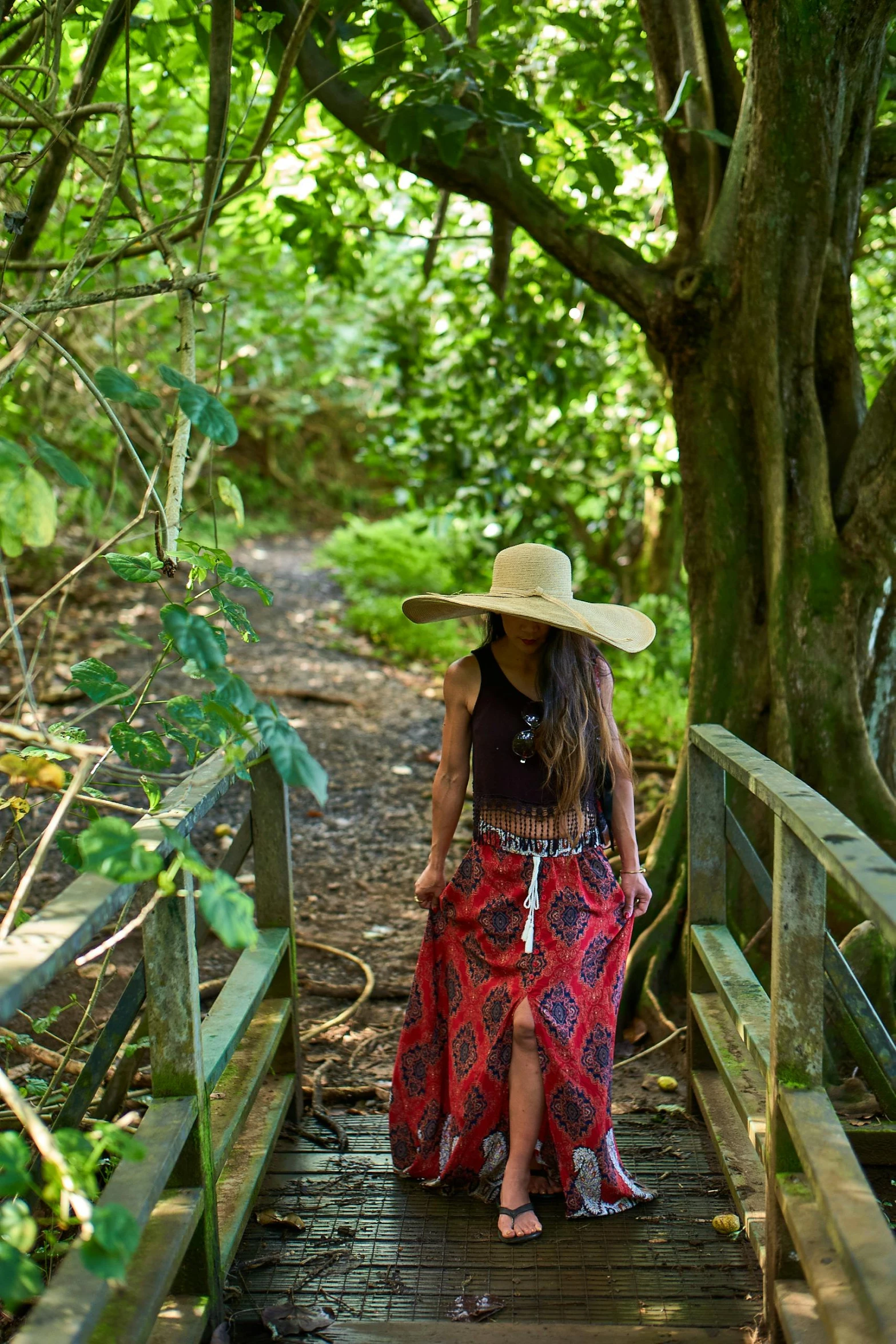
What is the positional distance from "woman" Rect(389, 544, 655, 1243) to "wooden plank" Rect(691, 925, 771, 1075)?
27cm

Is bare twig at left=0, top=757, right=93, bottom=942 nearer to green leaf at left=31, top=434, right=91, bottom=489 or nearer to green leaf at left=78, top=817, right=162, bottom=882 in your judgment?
green leaf at left=78, top=817, right=162, bottom=882

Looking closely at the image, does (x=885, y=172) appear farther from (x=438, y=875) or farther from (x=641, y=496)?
(x=641, y=496)

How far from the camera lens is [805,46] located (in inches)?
143

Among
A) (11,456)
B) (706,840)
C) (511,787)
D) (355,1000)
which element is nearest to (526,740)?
(511,787)

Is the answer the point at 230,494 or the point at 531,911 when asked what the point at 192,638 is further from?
the point at 531,911

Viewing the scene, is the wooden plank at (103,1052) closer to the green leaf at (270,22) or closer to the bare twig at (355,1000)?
the bare twig at (355,1000)

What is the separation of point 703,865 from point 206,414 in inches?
86.5

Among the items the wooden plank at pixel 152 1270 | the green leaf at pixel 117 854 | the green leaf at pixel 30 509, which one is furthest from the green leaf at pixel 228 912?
the wooden plank at pixel 152 1270

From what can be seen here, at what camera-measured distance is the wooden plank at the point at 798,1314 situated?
212 cm

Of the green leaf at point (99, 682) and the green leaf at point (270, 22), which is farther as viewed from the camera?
the green leaf at point (270, 22)

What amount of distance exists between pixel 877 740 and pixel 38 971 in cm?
332

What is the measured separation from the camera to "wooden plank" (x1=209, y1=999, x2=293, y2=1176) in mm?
2674

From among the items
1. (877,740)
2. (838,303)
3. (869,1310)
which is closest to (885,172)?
(838,303)

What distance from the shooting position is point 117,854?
1665mm
